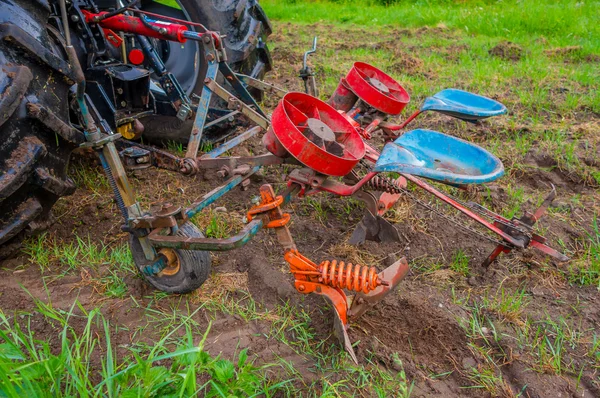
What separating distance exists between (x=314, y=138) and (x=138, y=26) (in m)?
1.18

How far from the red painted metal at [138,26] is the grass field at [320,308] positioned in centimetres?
95

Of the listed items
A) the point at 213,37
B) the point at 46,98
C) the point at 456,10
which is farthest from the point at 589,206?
the point at 456,10

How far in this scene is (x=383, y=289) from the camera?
1.93 meters

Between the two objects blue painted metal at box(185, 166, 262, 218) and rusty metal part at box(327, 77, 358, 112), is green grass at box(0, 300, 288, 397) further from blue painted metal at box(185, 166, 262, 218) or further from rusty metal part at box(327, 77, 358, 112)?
rusty metal part at box(327, 77, 358, 112)

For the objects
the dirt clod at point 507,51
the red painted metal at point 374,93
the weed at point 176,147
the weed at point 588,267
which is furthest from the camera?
the dirt clod at point 507,51

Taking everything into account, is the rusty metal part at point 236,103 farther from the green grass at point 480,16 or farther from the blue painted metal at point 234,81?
the green grass at point 480,16

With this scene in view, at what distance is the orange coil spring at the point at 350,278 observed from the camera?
6.01 feet

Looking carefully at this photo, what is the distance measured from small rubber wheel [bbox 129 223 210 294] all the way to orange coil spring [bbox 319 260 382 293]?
0.57 m

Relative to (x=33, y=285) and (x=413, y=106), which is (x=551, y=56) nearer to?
(x=413, y=106)

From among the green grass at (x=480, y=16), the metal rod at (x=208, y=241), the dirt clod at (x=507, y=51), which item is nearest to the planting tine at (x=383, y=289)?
the metal rod at (x=208, y=241)

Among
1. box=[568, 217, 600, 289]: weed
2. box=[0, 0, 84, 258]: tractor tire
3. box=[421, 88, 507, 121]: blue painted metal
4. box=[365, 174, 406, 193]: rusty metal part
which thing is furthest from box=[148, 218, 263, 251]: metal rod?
box=[568, 217, 600, 289]: weed

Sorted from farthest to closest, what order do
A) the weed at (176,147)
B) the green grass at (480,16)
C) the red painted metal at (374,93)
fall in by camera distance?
1. the green grass at (480,16)
2. the weed at (176,147)
3. the red painted metal at (374,93)

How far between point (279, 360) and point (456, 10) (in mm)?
7800

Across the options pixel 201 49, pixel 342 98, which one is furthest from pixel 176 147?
pixel 342 98
